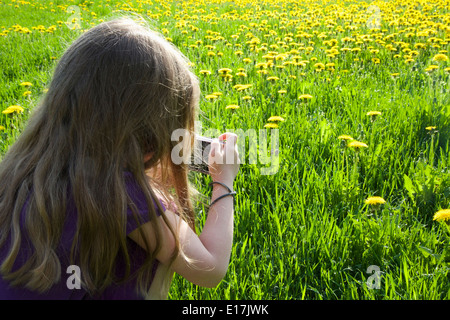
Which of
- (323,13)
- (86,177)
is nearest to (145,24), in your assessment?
(86,177)

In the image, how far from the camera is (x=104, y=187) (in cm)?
101

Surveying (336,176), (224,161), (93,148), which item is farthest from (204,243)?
(336,176)

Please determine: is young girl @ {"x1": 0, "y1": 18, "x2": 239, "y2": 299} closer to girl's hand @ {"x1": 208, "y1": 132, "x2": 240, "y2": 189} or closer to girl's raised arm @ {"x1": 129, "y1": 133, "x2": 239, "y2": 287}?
girl's raised arm @ {"x1": 129, "y1": 133, "x2": 239, "y2": 287}

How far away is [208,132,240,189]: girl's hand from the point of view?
4.30 feet

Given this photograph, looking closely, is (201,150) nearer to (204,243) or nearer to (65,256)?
(204,243)

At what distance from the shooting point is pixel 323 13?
20.2 ft

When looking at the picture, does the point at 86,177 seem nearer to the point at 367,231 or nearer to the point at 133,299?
the point at 133,299

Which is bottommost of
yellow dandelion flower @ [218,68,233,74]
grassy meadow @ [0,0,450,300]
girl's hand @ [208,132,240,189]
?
grassy meadow @ [0,0,450,300]

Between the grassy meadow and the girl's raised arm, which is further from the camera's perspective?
the grassy meadow

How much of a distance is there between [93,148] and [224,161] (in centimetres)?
42

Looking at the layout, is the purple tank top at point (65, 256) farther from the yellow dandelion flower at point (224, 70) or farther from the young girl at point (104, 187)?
the yellow dandelion flower at point (224, 70)

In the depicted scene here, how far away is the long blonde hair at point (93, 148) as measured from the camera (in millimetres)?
988

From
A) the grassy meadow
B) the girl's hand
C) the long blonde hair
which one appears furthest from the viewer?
the grassy meadow

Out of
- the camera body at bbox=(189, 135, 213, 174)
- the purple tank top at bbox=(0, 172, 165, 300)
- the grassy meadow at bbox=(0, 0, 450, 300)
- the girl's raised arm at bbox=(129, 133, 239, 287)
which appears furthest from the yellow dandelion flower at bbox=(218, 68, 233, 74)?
the purple tank top at bbox=(0, 172, 165, 300)
